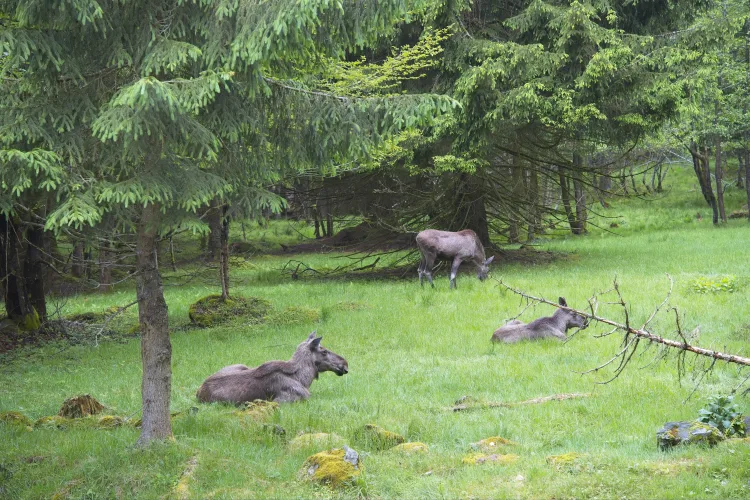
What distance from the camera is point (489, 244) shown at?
26594 millimetres

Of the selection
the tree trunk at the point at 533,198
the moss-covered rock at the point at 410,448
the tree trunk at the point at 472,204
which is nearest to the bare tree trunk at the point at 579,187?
the tree trunk at the point at 533,198

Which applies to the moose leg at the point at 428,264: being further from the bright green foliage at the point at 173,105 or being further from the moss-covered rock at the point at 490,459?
the moss-covered rock at the point at 490,459

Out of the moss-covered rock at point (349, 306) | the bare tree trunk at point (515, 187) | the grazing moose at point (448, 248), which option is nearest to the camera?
the moss-covered rock at point (349, 306)

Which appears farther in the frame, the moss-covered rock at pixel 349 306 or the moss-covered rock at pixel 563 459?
the moss-covered rock at pixel 349 306

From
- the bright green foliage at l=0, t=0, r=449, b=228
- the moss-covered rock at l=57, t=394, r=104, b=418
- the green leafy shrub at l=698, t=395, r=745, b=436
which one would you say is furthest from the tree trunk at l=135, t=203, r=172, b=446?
the green leafy shrub at l=698, t=395, r=745, b=436

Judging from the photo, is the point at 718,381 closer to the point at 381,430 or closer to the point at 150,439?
the point at 381,430

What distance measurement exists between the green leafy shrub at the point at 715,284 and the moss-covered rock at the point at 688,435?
1040 cm

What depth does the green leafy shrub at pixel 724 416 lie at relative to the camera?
26.4 ft

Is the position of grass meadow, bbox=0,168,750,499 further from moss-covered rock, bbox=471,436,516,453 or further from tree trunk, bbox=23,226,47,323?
tree trunk, bbox=23,226,47,323

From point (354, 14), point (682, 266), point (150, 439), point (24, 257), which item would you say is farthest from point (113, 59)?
point (682, 266)

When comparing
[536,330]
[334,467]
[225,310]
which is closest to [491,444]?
[334,467]

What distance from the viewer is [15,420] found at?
10.2 m

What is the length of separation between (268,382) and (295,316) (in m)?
7.16

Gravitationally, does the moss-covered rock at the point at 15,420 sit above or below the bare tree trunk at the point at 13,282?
below
